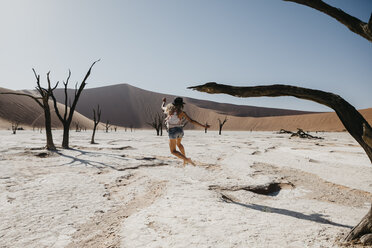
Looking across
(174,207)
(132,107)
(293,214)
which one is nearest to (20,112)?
(132,107)

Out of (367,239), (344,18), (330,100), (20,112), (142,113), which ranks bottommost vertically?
(367,239)

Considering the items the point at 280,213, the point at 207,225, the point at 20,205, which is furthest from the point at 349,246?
the point at 20,205

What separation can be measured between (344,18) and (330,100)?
64cm

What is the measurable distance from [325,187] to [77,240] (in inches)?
159

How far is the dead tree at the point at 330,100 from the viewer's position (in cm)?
184

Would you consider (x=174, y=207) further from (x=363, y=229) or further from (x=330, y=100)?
(x=330, y=100)

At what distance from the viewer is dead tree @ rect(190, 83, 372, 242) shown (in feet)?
6.04

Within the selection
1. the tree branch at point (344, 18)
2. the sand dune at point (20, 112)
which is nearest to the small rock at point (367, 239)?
the tree branch at point (344, 18)

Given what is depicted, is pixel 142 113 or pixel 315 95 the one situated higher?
pixel 142 113

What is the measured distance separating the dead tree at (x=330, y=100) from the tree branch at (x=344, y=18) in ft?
1.60

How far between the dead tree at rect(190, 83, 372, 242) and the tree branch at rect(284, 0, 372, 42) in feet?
1.60

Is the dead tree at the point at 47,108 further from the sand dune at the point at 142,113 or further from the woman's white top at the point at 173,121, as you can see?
the sand dune at the point at 142,113

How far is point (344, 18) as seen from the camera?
6.05 ft

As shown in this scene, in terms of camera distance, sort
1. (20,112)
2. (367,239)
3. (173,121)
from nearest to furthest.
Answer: (367,239) → (173,121) → (20,112)
